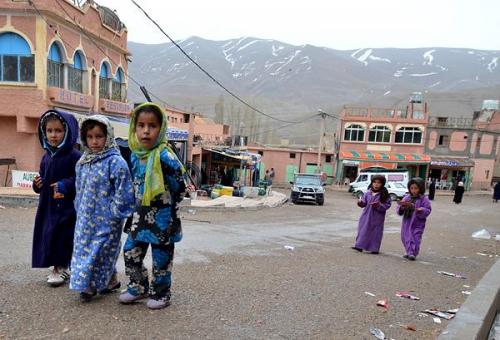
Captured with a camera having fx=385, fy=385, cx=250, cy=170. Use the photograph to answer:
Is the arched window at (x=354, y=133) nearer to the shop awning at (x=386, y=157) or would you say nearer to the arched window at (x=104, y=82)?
the shop awning at (x=386, y=157)

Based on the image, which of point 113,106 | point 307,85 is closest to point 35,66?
point 113,106

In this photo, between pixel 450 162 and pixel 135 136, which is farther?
pixel 450 162

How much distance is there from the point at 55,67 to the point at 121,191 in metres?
13.3

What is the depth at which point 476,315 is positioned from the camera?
326 centimetres

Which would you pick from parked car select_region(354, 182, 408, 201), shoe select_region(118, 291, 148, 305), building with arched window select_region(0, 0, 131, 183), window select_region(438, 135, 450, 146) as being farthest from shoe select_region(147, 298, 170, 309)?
window select_region(438, 135, 450, 146)

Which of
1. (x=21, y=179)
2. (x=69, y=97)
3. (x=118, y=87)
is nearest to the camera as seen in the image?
(x=21, y=179)

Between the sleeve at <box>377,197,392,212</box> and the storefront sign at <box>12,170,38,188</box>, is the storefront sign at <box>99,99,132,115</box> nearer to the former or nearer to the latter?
the storefront sign at <box>12,170,38,188</box>

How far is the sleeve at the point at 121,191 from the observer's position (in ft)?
10.2

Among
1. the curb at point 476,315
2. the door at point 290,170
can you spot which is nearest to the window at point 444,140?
the door at point 290,170

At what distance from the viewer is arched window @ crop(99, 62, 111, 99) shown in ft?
58.5

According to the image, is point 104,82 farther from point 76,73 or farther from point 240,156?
point 240,156

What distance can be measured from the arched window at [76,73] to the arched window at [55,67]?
0.43 metres

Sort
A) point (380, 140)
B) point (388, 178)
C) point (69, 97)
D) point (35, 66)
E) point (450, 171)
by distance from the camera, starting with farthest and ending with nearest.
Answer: point (450, 171), point (380, 140), point (388, 178), point (69, 97), point (35, 66)

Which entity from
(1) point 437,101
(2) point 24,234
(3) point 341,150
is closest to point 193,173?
(2) point 24,234
